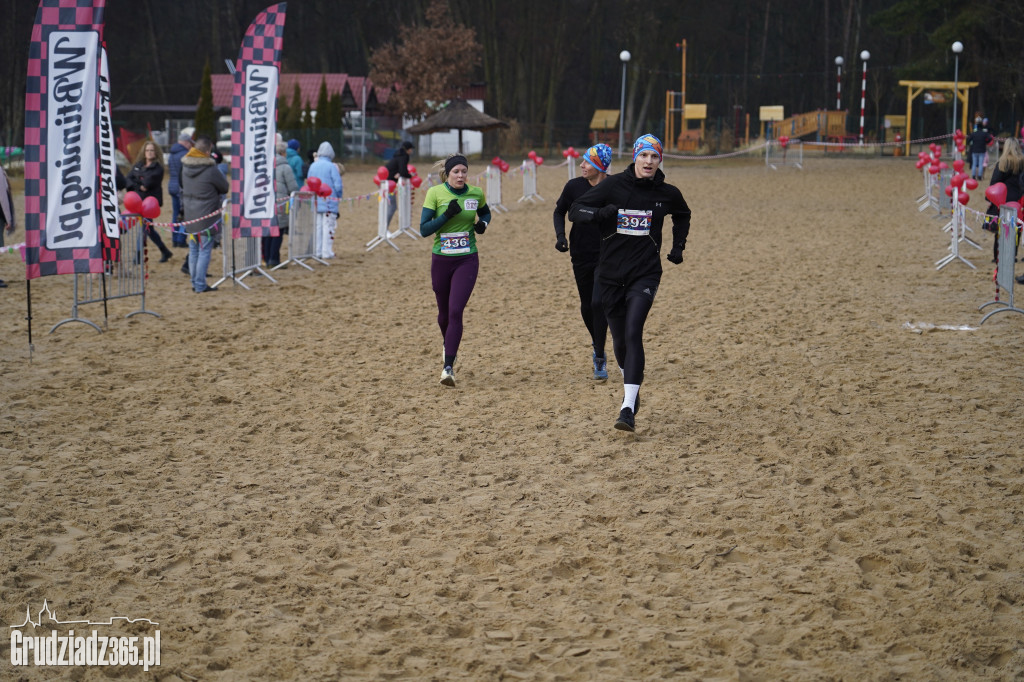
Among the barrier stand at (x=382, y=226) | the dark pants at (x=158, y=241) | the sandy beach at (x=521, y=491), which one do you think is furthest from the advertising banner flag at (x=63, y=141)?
the barrier stand at (x=382, y=226)

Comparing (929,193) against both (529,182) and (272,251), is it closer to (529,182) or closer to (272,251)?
(529,182)

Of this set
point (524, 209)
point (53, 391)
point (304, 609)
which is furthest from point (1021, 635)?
point (524, 209)

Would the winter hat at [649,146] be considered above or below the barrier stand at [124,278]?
above

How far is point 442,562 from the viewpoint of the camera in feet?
18.9

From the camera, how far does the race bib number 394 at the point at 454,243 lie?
30.3ft

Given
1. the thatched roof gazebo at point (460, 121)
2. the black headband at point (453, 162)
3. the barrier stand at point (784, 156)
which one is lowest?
the black headband at point (453, 162)

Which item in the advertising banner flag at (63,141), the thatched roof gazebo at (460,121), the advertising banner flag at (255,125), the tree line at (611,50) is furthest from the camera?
the tree line at (611,50)

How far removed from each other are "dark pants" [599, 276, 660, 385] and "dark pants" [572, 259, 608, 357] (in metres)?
0.95

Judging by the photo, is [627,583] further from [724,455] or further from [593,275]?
[593,275]

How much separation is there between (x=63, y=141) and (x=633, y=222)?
5.52m

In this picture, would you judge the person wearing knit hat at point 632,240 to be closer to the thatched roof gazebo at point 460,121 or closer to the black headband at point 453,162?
the black headband at point 453,162

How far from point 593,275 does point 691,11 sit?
65.2m

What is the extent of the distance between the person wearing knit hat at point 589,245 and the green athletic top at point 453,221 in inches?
28.3

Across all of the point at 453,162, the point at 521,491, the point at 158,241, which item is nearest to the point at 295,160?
the point at 158,241
